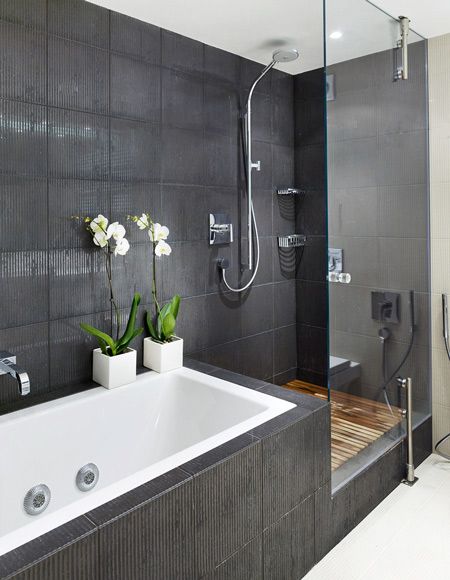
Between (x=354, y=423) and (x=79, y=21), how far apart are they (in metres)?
2.26

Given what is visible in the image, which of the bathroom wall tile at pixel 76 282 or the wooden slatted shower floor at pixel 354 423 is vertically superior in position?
the bathroom wall tile at pixel 76 282

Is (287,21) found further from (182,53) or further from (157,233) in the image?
(157,233)

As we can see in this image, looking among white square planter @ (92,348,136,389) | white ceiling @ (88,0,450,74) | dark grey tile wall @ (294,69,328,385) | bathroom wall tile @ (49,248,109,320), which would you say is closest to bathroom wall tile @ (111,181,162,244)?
bathroom wall tile @ (49,248,109,320)

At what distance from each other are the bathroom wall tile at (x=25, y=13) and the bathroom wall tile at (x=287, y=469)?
1939 millimetres

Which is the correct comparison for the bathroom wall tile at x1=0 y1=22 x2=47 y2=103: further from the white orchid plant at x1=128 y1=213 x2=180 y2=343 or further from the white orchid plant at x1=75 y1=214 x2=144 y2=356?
the white orchid plant at x1=128 y1=213 x2=180 y2=343

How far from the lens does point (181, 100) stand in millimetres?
2691

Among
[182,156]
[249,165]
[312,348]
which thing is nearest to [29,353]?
[182,156]

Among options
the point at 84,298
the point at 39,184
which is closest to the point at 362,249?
the point at 84,298

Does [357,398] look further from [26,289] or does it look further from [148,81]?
[148,81]

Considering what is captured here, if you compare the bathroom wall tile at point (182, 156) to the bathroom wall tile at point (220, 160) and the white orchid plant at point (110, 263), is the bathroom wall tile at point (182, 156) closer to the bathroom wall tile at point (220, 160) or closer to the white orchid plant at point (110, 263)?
the bathroom wall tile at point (220, 160)

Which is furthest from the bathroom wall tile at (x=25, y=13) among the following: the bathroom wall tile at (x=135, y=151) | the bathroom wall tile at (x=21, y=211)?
the bathroom wall tile at (x=21, y=211)

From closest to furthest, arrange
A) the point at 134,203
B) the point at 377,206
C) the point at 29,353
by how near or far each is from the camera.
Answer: the point at 29,353 < the point at 377,206 < the point at 134,203

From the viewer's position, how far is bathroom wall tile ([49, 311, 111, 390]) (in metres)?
2.23

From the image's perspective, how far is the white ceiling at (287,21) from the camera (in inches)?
83.3
